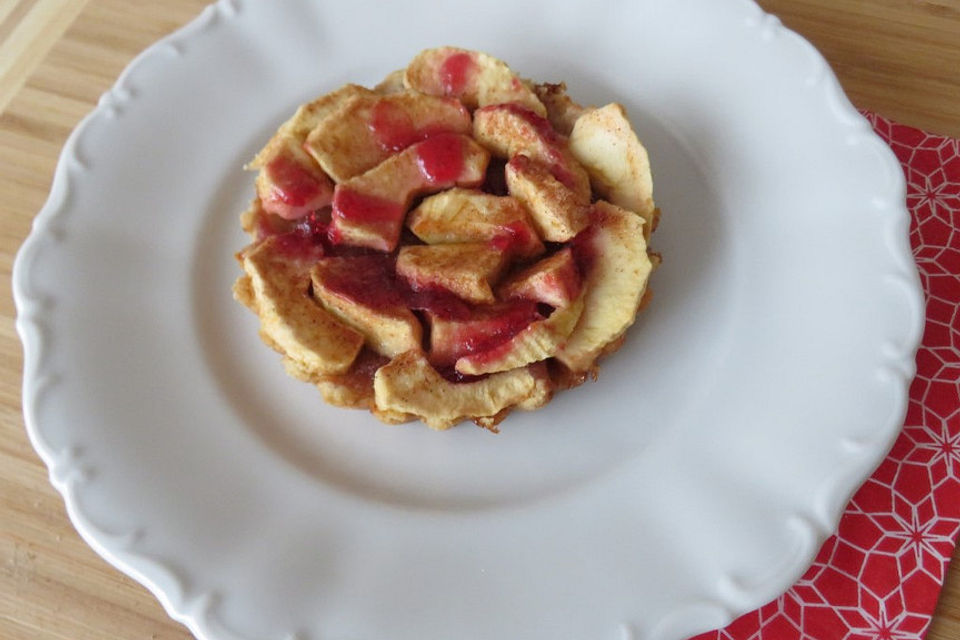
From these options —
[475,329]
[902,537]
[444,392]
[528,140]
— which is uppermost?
[528,140]

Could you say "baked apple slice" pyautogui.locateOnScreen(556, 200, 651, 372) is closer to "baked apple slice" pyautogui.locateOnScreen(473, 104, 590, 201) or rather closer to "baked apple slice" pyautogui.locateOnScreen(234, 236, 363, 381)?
"baked apple slice" pyautogui.locateOnScreen(473, 104, 590, 201)

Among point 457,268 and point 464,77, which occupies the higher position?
point 464,77

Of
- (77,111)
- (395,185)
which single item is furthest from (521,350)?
(77,111)

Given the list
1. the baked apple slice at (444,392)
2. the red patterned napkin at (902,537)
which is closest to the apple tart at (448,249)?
the baked apple slice at (444,392)

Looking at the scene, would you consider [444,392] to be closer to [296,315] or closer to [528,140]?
[296,315]

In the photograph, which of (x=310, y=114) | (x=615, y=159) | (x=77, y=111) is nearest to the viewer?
(x=615, y=159)

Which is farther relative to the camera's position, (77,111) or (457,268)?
(77,111)

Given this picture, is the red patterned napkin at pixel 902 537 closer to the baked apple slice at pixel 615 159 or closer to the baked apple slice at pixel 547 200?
the baked apple slice at pixel 615 159

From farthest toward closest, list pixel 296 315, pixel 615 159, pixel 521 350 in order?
pixel 615 159, pixel 296 315, pixel 521 350

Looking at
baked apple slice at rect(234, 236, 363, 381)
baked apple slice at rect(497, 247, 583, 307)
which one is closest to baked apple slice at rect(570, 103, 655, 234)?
baked apple slice at rect(497, 247, 583, 307)
